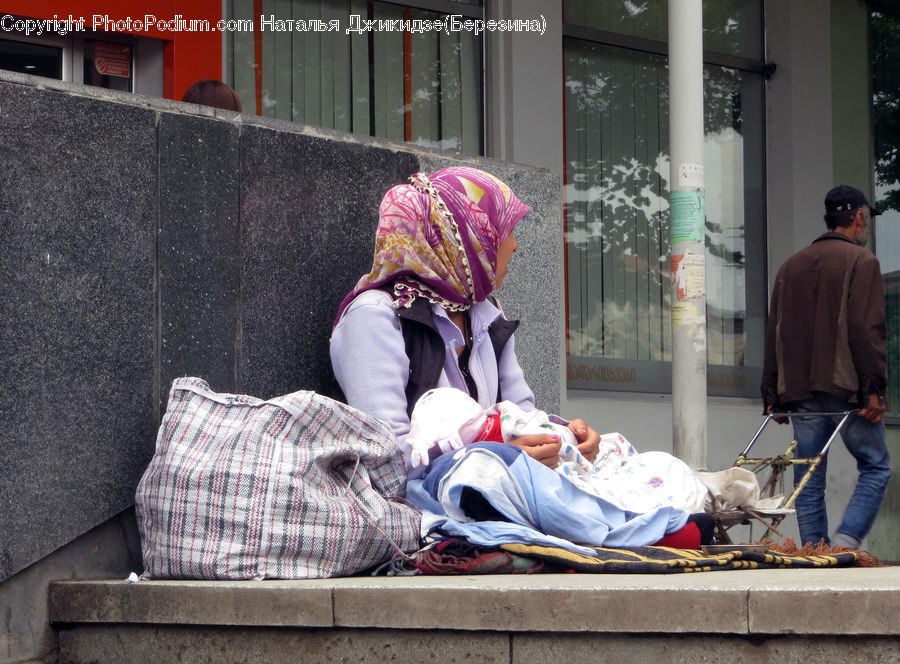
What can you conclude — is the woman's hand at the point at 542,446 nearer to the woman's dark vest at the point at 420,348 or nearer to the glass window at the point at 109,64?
the woman's dark vest at the point at 420,348

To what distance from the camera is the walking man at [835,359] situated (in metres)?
6.62

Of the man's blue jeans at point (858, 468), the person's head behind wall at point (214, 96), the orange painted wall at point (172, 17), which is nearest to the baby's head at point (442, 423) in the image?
the person's head behind wall at point (214, 96)

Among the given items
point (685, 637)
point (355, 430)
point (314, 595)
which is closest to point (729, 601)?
point (685, 637)

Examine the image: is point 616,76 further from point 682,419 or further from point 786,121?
point 682,419

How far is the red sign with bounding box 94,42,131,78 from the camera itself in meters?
7.17

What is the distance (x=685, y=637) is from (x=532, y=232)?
103 inches

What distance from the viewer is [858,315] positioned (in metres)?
6.66

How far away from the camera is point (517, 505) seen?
3.64 m

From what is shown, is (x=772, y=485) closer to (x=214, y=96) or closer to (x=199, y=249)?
(x=214, y=96)

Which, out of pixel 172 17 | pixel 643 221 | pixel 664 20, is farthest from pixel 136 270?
pixel 664 20

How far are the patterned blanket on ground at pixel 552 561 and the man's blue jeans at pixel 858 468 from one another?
3293 millimetres

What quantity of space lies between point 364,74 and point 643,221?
250cm

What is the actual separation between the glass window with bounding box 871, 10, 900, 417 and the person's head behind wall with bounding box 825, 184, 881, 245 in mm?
3695

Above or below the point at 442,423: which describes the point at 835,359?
above
